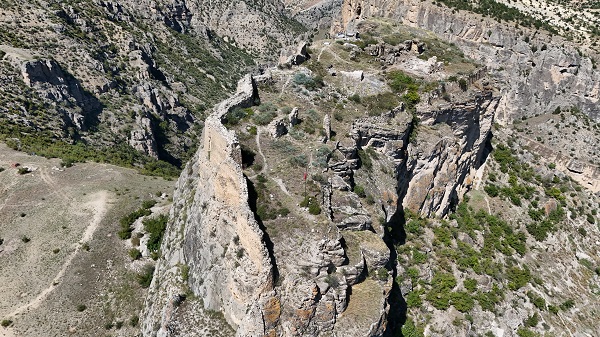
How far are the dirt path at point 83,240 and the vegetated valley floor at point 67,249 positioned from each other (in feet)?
0.24

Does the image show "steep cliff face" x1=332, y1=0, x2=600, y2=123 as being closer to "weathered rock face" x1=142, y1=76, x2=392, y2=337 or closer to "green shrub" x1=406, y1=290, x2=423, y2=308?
"green shrub" x1=406, y1=290, x2=423, y2=308

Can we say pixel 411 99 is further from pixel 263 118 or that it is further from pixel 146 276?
pixel 146 276

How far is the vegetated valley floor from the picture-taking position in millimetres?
30562

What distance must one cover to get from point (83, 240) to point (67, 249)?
1.36m

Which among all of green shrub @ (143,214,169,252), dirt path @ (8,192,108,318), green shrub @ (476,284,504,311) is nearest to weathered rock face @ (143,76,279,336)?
green shrub @ (143,214,169,252)

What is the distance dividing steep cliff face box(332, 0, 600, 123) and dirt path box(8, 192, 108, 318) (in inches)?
1766

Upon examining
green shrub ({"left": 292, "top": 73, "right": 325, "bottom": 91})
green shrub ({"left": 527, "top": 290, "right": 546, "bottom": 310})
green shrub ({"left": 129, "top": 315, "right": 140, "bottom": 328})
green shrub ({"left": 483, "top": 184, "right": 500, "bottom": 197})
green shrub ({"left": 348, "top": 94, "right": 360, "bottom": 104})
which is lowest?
green shrub ({"left": 527, "top": 290, "right": 546, "bottom": 310})

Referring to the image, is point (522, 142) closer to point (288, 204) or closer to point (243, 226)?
point (288, 204)

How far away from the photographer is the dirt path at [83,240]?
30.8 metres

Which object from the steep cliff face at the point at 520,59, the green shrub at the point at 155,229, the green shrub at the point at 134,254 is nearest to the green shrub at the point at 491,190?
the steep cliff face at the point at 520,59

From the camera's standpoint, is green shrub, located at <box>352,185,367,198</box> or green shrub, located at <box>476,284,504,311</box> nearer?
green shrub, located at <box>352,185,367,198</box>

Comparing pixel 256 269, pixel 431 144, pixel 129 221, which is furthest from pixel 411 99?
pixel 129 221

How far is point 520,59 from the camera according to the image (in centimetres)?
6588

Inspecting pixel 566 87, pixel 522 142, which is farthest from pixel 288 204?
pixel 566 87
